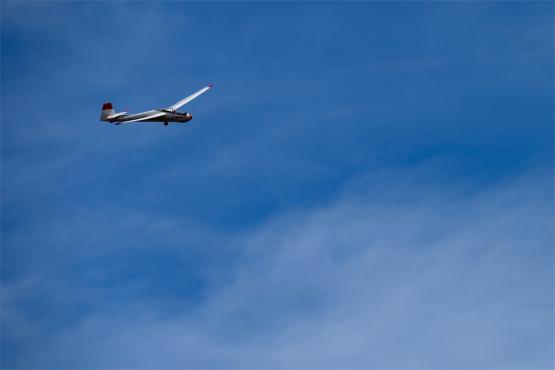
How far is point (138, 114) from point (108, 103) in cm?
1211

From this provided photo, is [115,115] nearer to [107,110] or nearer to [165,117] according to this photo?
[107,110]

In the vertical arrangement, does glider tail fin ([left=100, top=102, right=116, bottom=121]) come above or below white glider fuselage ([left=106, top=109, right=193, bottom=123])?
above

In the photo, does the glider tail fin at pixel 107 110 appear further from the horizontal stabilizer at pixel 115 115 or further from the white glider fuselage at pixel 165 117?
the white glider fuselage at pixel 165 117

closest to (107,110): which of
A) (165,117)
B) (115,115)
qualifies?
(115,115)

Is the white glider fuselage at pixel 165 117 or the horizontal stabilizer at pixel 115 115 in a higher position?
the horizontal stabilizer at pixel 115 115

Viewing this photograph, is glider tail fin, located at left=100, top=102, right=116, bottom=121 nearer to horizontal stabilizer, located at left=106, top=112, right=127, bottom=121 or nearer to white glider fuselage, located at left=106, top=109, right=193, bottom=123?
horizontal stabilizer, located at left=106, top=112, right=127, bottom=121

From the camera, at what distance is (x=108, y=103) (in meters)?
166

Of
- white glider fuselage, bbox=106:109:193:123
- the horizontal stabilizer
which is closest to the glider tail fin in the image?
the horizontal stabilizer

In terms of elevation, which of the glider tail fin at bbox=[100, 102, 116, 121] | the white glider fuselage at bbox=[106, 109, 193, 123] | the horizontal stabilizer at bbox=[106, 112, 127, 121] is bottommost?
the white glider fuselage at bbox=[106, 109, 193, 123]

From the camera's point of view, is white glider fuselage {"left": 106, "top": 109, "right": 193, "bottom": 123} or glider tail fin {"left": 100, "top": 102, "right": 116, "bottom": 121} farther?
glider tail fin {"left": 100, "top": 102, "right": 116, "bottom": 121}

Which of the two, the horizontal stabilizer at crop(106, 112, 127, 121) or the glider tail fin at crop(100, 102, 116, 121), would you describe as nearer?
the horizontal stabilizer at crop(106, 112, 127, 121)

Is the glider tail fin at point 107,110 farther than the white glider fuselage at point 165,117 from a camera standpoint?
Yes

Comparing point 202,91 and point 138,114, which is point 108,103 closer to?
point 138,114

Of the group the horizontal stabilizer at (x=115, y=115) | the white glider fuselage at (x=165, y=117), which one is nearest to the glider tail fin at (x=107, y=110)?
the horizontal stabilizer at (x=115, y=115)
